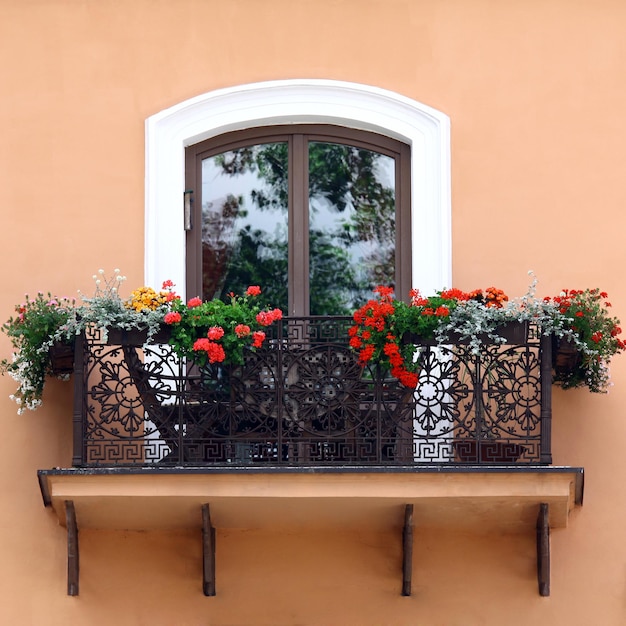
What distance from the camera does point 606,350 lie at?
9.81 metres

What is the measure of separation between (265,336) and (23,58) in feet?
9.15

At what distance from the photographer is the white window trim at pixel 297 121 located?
10.7 meters

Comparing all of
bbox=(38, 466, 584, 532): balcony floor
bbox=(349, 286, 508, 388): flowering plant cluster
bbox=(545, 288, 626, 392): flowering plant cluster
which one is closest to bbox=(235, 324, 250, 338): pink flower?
bbox=(349, 286, 508, 388): flowering plant cluster

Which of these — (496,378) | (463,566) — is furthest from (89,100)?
(463,566)

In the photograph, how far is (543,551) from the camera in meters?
9.91

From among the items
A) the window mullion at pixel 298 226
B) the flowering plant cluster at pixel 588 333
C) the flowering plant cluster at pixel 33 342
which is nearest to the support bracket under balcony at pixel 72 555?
the flowering plant cluster at pixel 33 342

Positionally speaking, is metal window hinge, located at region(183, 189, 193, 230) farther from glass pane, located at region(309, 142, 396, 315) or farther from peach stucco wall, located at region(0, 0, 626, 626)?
glass pane, located at region(309, 142, 396, 315)

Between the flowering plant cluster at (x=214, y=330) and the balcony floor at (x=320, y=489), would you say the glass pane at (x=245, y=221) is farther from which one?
the balcony floor at (x=320, y=489)

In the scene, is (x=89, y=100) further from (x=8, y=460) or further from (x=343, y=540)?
(x=343, y=540)

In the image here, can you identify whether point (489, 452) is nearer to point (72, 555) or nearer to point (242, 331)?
point (242, 331)

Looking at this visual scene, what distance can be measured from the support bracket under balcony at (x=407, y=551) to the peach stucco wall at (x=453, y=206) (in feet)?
0.36

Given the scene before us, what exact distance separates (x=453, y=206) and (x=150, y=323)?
7.62 ft

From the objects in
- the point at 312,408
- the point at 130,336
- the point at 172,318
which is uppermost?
the point at 172,318

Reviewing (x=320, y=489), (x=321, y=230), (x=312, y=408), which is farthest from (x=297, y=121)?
(x=320, y=489)
